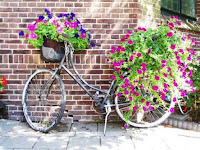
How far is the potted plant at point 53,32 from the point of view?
351 centimetres

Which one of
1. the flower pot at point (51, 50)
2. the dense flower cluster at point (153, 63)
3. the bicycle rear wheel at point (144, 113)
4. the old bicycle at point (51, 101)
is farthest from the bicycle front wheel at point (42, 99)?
the dense flower cluster at point (153, 63)

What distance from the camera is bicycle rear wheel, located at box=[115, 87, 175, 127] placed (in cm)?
372

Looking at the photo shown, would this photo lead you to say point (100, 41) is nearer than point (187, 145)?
No

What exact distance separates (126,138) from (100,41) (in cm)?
158

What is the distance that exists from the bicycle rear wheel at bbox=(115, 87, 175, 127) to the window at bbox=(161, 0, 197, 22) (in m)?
2.28

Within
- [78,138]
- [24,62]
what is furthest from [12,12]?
[78,138]

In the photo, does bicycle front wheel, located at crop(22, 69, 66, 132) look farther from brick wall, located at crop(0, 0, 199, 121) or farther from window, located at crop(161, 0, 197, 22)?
window, located at crop(161, 0, 197, 22)

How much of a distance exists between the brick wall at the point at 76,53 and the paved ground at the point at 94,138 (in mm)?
372

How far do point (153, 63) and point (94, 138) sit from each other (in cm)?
130

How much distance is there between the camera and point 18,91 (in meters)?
4.21

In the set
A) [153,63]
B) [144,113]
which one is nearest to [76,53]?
[153,63]

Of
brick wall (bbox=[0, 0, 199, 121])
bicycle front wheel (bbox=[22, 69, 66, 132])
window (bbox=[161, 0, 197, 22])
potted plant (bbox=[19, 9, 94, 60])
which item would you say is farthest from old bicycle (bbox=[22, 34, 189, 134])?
window (bbox=[161, 0, 197, 22])

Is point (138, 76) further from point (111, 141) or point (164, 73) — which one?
point (111, 141)

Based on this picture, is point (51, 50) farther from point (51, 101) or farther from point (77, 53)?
point (51, 101)
